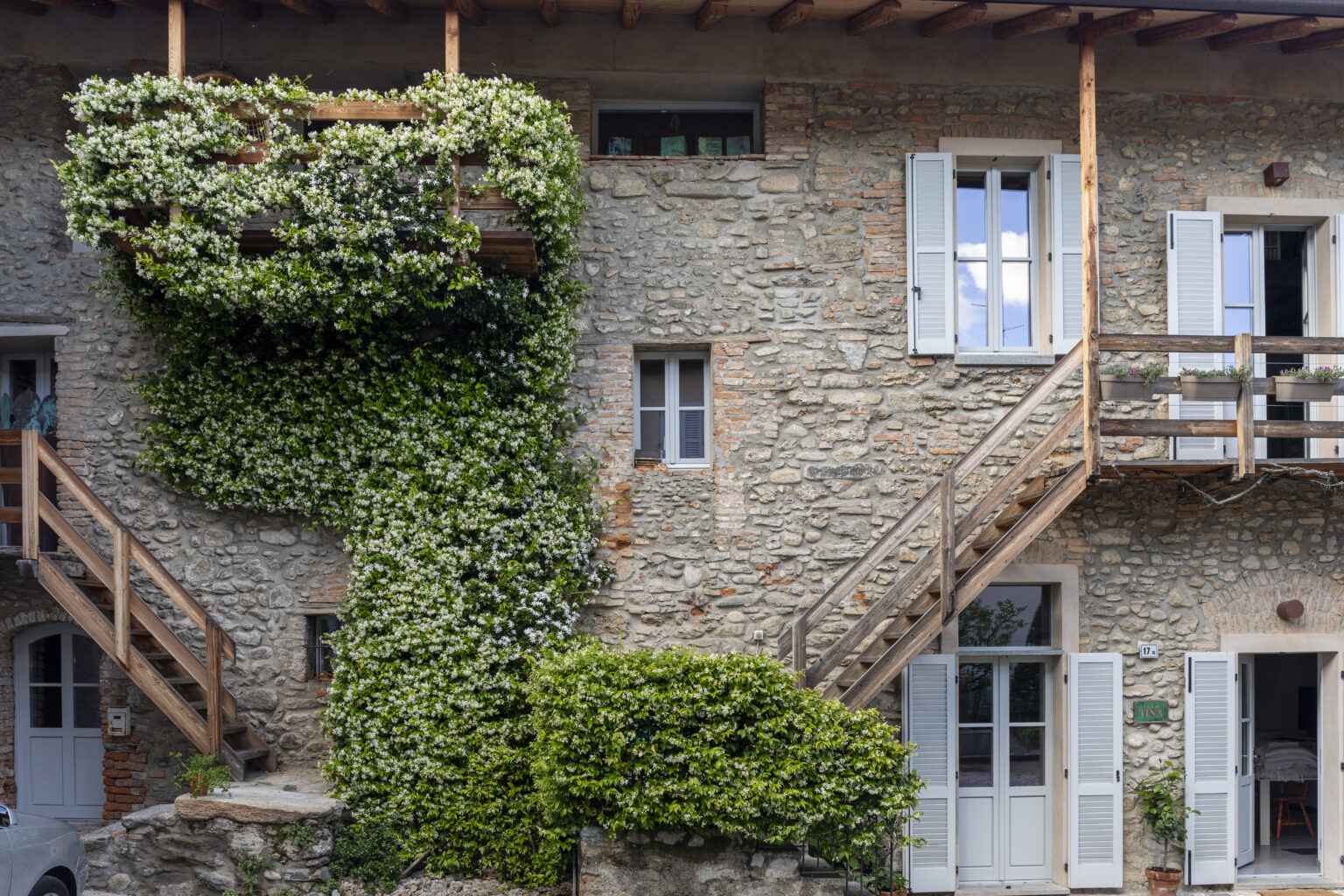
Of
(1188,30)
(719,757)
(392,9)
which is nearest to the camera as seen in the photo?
(719,757)

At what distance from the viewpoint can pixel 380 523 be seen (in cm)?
679

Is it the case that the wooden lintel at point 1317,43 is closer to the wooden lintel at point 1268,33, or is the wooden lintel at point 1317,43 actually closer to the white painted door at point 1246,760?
the wooden lintel at point 1268,33

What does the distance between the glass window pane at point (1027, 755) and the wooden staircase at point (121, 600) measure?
5741mm

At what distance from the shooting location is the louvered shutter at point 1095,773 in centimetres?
714

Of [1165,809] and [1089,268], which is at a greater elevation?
[1089,268]

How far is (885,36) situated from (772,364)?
2712 mm

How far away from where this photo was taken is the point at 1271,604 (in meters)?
7.42

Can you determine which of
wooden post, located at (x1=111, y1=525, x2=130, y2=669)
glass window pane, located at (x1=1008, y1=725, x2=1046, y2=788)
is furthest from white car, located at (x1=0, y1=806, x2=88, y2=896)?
glass window pane, located at (x1=1008, y1=725, x2=1046, y2=788)

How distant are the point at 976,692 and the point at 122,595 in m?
6.28

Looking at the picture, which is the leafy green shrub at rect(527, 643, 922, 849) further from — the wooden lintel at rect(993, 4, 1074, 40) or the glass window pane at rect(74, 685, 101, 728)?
the wooden lintel at rect(993, 4, 1074, 40)

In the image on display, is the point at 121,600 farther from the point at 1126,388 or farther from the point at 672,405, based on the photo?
the point at 1126,388

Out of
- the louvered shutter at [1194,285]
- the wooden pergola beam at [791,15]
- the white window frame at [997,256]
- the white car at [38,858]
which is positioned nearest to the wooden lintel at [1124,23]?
the white window frame at [997,256]

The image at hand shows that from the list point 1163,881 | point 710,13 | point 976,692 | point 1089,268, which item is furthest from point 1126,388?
point 710,13

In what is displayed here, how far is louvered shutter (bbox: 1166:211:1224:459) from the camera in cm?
737
